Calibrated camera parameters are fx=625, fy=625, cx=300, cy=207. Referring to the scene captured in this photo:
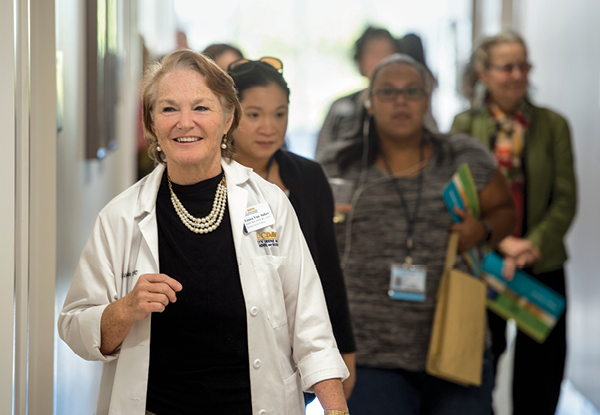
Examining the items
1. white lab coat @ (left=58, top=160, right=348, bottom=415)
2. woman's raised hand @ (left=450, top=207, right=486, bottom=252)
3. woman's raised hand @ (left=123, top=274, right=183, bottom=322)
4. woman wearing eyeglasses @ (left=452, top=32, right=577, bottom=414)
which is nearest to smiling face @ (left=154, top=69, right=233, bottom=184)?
white lab coat @ (left=58, top=160, right=348, bottom=415)

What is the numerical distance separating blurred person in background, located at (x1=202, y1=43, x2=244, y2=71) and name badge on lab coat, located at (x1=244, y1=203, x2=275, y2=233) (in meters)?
0.51

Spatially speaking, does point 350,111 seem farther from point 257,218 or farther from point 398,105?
point 257,218

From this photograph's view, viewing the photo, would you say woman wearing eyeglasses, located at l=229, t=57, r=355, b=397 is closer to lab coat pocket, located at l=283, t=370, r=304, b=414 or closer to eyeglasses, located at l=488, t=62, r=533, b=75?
lab coat pocket, located at l=283, t=370, r=304, b=414

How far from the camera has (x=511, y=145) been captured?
123 inches

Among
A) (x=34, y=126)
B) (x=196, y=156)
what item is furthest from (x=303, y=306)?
(x=34, y=126)

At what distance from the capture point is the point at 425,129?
262 centimetres

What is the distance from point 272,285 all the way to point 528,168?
2115mm

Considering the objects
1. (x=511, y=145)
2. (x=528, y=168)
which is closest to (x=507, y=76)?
(x=511, y=145)

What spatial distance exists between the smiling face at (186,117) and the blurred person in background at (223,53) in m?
0.39

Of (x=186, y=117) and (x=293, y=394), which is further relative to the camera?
(x=293, y=394)

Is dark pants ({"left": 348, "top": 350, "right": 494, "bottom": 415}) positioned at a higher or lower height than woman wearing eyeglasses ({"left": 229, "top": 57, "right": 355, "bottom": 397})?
lower

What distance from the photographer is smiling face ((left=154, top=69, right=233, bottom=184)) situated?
1.40 m

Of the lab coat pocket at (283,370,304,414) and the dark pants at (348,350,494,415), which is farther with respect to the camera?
the dark pants at (348,350,494,415)

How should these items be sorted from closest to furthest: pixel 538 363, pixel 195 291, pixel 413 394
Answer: pixel 195 291, pixel 413 394, pixel 538 363
